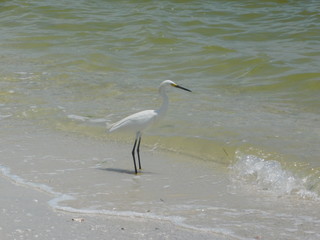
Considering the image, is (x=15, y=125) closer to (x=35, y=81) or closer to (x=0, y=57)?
(x=35, y=81)

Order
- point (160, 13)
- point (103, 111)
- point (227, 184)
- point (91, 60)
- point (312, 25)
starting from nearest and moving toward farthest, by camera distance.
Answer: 1. point (227, 184)
2. point (103, 111)
3. point (91, 60)
4. point (312, 25)
5. point (160, 13)

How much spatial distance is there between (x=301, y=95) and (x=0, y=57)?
5683 millimetres

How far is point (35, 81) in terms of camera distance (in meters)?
9.88

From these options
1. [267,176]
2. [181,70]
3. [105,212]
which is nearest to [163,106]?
[267,176]

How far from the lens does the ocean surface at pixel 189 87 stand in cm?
539

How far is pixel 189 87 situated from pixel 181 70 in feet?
4.36

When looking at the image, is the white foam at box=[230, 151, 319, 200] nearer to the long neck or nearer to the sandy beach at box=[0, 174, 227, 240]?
the long neck

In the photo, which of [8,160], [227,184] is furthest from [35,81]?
[227,184]

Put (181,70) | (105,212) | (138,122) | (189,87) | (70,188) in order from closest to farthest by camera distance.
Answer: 1. (105,212)
2. (70,188)
3. (138,122)
4. (189,87)
5. (181,70)

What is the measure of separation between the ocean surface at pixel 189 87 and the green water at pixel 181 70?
0.9 inches

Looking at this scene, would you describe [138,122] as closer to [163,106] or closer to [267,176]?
[163,106]

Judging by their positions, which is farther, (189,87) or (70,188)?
(189,87)

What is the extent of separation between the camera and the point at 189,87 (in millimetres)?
9406

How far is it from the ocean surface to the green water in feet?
0.07
